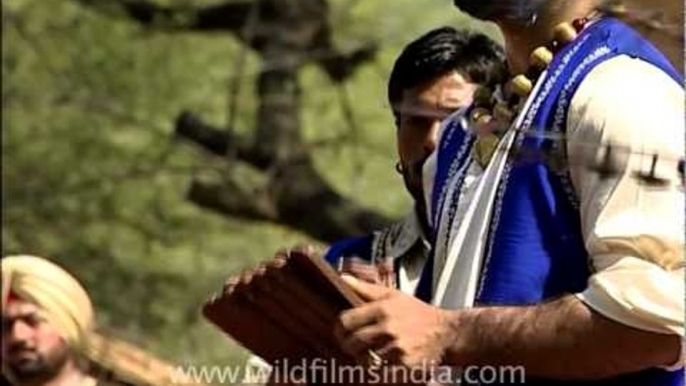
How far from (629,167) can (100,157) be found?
597cm

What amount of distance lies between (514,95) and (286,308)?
43 centimetres

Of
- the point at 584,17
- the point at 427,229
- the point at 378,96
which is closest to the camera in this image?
the point at 584,17

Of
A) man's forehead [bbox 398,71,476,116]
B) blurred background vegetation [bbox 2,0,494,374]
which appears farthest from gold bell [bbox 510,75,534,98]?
blurred background vegetation [bbox 2,0,494,374]

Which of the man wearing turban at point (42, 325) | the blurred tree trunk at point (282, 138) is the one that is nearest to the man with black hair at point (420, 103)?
the man wearing turban at point (42, 325)

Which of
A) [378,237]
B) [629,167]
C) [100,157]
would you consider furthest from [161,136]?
[629,167]

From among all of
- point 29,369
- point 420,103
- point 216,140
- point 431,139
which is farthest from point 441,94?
point 216,140

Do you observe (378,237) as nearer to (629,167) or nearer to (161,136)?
(629,167)

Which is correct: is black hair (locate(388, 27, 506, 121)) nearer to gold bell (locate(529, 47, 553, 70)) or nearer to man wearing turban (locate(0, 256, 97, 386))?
gold bell (locate(529, 47, 553, 70))

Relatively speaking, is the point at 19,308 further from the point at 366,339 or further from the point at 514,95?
the point at 514,95

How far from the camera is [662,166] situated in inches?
133

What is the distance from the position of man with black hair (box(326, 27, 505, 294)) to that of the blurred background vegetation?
386 cm

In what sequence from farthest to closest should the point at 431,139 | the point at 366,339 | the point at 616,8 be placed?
the point at 431,139, the point at 366,339, the point at 616,8

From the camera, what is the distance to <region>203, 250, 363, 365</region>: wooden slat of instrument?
11.7 feet

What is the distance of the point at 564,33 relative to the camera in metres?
3.67
